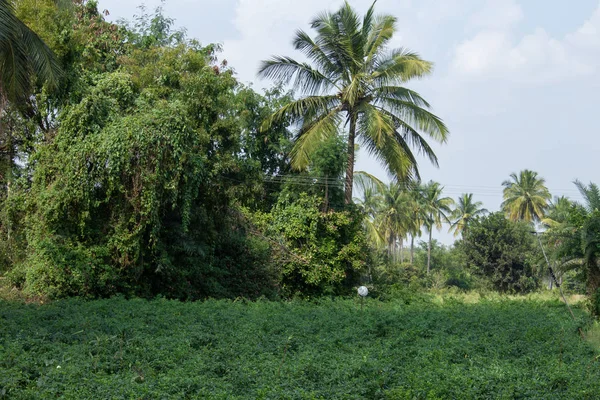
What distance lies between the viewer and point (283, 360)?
8117mm

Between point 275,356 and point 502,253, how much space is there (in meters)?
32.3

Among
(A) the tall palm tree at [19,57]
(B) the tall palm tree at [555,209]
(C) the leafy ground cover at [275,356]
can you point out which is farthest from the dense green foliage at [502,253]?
(A) the tall palm tree at [19,57]

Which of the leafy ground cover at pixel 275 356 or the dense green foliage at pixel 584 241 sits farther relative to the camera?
the dense green foliage at pixel 584 241

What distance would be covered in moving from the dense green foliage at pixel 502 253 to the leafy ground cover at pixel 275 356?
26859mm

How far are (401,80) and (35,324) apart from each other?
665 inches


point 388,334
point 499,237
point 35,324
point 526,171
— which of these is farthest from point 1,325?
point 526,171

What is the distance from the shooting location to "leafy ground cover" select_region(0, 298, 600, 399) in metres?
6.65

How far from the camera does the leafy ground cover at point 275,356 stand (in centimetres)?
665

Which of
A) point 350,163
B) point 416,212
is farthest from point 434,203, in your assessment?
point 350,163

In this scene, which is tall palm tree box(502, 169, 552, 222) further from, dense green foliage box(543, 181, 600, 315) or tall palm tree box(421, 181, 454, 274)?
dense green foliage box(543, 181, 600, 315)

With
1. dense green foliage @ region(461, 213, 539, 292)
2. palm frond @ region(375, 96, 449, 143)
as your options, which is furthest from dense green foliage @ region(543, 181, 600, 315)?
dense green foliage @ region(461, 213, 539, 292)

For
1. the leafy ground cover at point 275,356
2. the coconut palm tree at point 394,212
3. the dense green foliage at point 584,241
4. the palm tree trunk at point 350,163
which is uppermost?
the coconut palm tree at point 394,212

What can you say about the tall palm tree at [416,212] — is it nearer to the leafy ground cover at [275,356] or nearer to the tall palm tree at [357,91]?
the tall palm tree at [357,91]

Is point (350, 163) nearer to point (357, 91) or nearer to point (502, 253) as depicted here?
point (357, 91)
